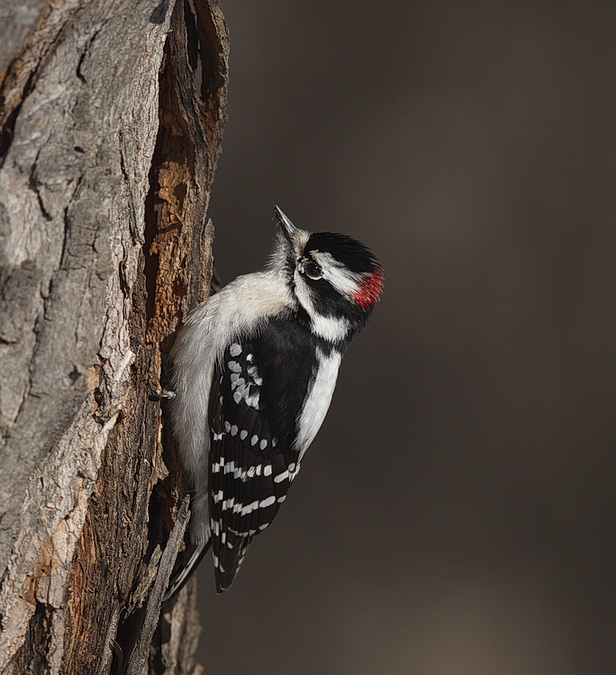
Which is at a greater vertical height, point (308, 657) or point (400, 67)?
point (400, 67)

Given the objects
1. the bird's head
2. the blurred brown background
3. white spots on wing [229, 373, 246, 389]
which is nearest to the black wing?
white spots on wing [229, 373, 246, 389]

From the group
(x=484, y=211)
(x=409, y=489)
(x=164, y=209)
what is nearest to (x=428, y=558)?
(x=409, y=489)

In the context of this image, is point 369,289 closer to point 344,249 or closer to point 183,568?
point 344,249

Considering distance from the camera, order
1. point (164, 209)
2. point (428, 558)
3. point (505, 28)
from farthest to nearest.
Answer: point (428, 558) → point (505, 28) → point (164, 209)

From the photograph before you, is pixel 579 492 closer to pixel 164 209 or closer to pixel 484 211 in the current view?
pixel 484 211

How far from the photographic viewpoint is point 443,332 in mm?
3320

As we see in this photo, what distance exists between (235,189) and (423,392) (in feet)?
4.07

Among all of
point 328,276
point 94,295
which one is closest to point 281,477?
point 328,276

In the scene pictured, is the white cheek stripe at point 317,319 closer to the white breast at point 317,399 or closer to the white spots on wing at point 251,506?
the white breast at point 317,399

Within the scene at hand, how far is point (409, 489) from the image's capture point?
338cm

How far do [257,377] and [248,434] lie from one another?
17 cm

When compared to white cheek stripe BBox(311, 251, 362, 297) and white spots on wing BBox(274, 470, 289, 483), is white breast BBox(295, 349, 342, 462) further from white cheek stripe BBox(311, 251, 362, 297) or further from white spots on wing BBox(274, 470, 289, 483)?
white cheek stripe BBox(311, 251, 362, 297)

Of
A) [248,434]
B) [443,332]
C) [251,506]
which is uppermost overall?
[443,332]

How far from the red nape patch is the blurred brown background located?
0.99 meters
